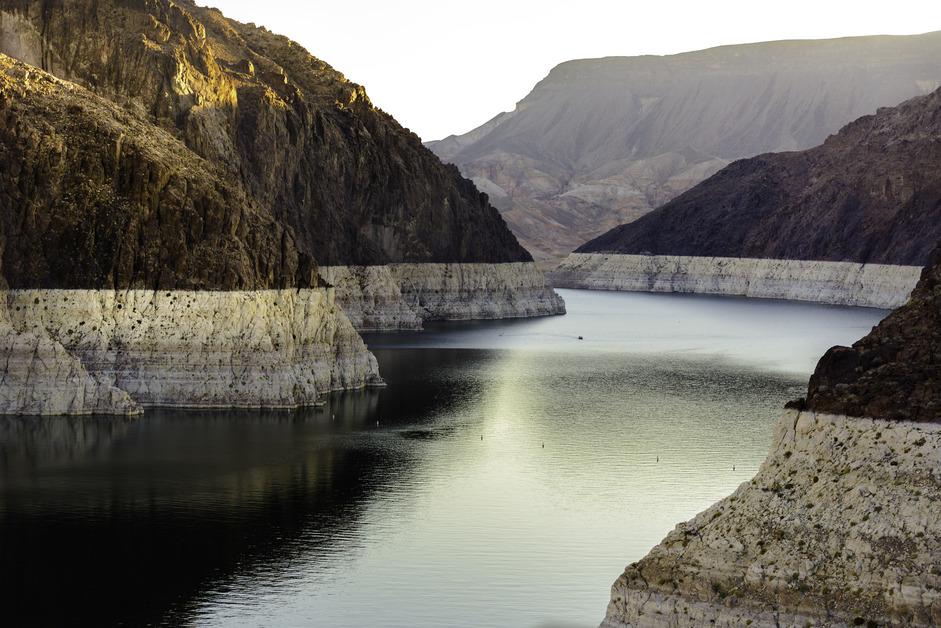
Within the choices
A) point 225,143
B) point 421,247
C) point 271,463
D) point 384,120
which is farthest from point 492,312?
point 271,463

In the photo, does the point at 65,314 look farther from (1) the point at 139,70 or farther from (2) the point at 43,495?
(1) the point at 139,70

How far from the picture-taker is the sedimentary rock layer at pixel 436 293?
138750 millimetres

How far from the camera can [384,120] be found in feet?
531

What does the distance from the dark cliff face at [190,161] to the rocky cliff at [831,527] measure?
159 ft

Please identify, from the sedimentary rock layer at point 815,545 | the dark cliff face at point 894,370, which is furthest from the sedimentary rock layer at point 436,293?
the sedimentary rock layer at point 815,545

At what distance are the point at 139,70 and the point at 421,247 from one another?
63774 mm

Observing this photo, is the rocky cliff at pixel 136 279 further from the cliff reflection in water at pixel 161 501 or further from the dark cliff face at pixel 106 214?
the cliff reflection in water at pixel 161 501

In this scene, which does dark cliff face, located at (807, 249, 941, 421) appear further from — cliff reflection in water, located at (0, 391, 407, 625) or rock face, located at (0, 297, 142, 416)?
rock face, located at (0, 297, 142, 416)

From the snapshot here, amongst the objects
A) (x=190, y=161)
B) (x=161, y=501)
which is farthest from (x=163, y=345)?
(x=161, y=501)

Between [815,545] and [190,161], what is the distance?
57764 millimetres

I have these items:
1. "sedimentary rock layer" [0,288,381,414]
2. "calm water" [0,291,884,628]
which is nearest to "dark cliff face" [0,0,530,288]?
"sedimentary rock layer" [0,288,381,414]

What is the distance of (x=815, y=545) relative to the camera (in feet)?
91.6

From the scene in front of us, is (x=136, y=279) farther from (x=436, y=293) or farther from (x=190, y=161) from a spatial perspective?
(x=436, y=293)

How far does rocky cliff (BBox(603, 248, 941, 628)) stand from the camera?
88.8 ft
